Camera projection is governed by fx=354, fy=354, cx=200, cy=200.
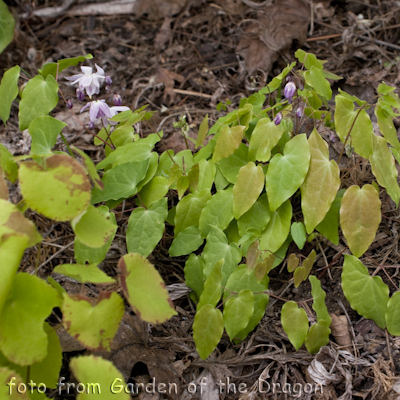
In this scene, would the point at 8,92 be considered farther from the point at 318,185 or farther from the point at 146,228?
the point at 318,185

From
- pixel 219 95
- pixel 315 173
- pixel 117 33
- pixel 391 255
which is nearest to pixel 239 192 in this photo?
pixel 315 173

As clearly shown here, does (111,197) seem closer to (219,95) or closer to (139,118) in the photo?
(139,118)

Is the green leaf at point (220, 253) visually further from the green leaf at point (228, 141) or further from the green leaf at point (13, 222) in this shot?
the green leaf at point (13, 222)

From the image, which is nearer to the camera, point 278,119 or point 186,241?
point 278,119

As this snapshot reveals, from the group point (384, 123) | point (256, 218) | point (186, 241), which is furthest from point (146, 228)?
point (384, 123)

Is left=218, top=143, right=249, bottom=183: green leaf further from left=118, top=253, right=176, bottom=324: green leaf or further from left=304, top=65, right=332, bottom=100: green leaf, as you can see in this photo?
left=118, top=253, right=176, bottom=324: green leaf

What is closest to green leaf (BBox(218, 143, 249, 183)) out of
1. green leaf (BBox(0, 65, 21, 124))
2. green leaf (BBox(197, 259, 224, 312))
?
green leaf (BBox(197, 259, 224, 312))
